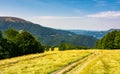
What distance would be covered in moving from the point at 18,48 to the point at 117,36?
237 ft

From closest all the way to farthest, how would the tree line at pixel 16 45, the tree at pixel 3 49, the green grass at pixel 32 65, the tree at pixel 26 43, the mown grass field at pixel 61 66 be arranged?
the mown grass field at pixel 61 66 → the green grass at pixel 32 65 → the tree at pixel 3 49 → the tree line at pixel 16 45 → the tree at pixel 26 43

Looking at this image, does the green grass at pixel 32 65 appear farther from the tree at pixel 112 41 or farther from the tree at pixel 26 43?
the tree at pixel 112 41

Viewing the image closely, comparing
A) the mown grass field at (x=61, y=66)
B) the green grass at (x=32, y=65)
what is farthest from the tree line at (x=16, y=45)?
the mown grass field at (x=61, y=66)

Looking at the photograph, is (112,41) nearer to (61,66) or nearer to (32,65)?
(61,66)

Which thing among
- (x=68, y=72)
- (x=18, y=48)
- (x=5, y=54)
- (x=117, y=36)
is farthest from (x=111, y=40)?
(x=68, y=72)

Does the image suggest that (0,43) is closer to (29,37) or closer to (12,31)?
(29,37)

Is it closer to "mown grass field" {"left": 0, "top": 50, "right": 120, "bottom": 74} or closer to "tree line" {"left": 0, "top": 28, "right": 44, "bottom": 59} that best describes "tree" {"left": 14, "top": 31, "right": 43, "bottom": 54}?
"tree line" {"left": 0, "top": 28, "right": 44, "bottom": 59}

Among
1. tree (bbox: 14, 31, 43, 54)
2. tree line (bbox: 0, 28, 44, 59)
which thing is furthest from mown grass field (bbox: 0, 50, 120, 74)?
tree (bbox: 14, 31, 43, 54)

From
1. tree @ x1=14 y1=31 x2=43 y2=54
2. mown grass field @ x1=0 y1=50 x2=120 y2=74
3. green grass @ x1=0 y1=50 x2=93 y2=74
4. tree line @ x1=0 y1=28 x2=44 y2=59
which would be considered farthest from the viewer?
tree @ x1=14 y1=31 x2=43 y2=54

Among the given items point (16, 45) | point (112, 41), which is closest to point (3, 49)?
point (16, 45)

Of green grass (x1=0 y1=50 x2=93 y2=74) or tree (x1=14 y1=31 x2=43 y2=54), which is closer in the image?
Result: green grass (x1=0 y1=50 x2=93 y2=74)

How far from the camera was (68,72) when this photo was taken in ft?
152

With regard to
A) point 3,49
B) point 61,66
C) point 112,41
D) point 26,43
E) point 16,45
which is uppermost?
point 26,43

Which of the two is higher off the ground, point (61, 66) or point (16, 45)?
point (16, 45)
